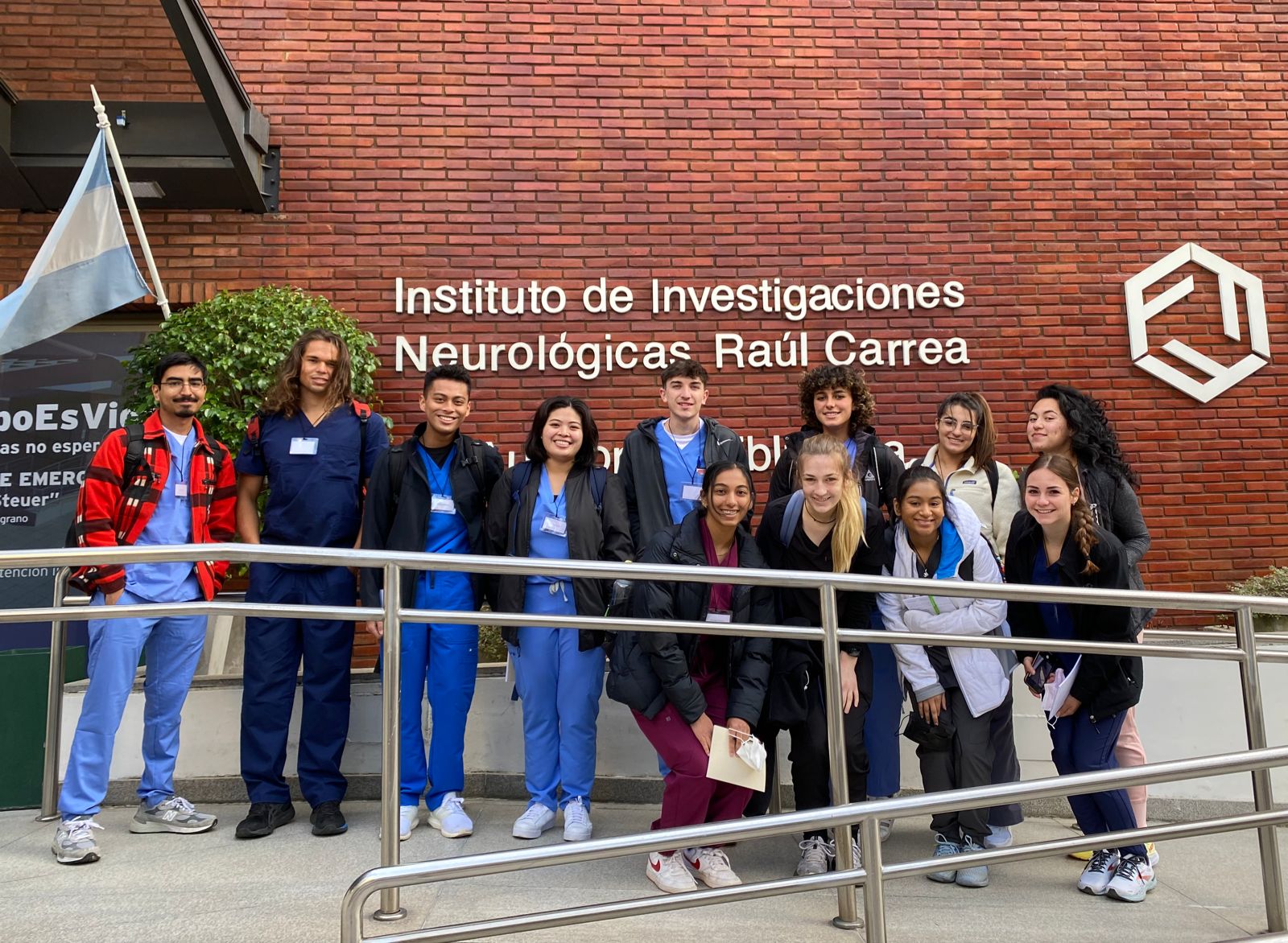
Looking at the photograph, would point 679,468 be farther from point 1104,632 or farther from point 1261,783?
point 1261,783

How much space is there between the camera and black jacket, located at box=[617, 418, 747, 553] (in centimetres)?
372

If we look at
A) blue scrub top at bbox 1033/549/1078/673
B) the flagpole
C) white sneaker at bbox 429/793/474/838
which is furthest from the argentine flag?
blue scrub top at bbox 1033/549/1078/673

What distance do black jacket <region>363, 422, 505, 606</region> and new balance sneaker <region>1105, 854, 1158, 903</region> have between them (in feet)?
7.33

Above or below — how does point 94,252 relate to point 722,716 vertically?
above

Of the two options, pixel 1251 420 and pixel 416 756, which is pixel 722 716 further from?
pixel 1251 420

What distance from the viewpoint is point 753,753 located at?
2951 millimetres

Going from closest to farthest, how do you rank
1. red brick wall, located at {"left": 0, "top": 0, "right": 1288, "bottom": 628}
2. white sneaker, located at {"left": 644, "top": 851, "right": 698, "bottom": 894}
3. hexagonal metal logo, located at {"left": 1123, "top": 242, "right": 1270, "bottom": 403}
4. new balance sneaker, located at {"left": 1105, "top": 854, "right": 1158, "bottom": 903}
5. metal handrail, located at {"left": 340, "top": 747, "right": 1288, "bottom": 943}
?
metal handrail, located at {"left": 340, "top": 747, "right": 1288, "bottom": 943} → white sneaker, located at {"left": 644, "top": 851, "right": 698, "bottom": 894} → new balance sneaker, located at {"left": 1105, "top": 854, "right": 1158, "bottom": 903} → red brick wall, located at {"left": 0, "top": 0, "right": 1288, "bottom": 628} → hexagonal metal logo, located at {"left": 1123, "top": 242, "right": 1270, "bottom": 403}

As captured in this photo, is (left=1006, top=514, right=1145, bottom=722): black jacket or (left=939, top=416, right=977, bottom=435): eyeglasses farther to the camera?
(left=939, top=416, right=977, bottom=435): eyeglasses

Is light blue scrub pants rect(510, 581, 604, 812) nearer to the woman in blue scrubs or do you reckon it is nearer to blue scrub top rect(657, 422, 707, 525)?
the woman in blue scrubs

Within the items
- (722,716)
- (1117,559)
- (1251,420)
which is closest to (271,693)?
(722,716)

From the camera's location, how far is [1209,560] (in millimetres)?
6105

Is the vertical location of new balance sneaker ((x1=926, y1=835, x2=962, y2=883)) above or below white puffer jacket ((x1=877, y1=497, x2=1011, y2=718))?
below

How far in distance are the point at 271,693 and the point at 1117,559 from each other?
110 inches

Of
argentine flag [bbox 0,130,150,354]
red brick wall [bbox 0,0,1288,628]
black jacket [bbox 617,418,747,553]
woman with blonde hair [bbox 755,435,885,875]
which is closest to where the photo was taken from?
woman with blonde hair [bbox 755,435,885,875]
